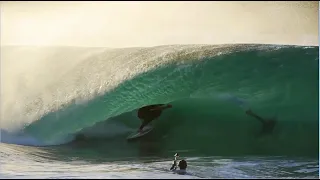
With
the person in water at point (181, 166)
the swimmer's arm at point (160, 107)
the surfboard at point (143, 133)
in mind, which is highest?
the swimmer's arm at point (160, 107)

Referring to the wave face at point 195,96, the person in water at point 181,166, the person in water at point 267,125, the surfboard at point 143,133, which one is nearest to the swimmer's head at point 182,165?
the person in water at point 181,166

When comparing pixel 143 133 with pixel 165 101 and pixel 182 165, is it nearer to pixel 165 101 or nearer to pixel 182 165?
pixel 165 101

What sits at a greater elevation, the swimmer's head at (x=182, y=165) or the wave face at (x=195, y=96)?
the wave face at (x=195, y=96)

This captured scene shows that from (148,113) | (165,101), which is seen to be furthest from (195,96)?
(148,113)

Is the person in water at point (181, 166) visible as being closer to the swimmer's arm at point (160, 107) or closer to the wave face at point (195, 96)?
the wave face at point (195, 96)

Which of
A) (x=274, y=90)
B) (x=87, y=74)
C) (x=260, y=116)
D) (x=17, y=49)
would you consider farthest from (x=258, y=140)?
(x=17, y=49)

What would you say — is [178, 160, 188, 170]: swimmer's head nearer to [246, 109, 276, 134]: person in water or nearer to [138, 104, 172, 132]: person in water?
[138, 104, 172, 132]: person in water

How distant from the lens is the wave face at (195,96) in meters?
3.39

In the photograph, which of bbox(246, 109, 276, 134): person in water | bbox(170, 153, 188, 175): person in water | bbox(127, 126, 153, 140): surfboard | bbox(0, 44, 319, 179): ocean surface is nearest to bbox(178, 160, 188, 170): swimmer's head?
bbox(170, 153, 188, 175): person in water

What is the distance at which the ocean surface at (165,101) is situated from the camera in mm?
3307

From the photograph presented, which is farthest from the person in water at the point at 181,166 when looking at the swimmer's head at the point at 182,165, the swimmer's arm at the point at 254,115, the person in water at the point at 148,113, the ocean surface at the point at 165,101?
the swimmer's arm at the point at 254,115

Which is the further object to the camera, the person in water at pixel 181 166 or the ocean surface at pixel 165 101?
the ocean surface at pixel 165 101

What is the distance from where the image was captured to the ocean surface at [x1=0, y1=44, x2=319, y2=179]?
3307mm

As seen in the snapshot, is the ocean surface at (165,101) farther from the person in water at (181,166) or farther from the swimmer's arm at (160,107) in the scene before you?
the person in water at (181,166)
